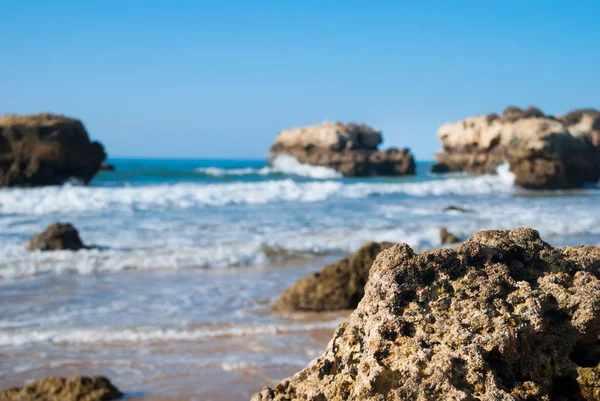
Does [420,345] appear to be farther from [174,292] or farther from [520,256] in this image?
[174,292]

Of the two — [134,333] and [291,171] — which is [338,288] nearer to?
[134,333]

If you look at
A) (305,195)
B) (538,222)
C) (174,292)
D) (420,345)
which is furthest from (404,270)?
(305,195)

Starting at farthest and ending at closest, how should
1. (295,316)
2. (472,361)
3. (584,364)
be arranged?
(295,316) < (584,364) < (472,361)

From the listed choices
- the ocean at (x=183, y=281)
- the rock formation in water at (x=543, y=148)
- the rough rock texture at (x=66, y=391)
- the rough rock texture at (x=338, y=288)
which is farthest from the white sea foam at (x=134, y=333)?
the rock formation in water at (x=543, y=148)

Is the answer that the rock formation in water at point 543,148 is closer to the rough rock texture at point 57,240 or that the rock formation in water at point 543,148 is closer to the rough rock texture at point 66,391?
the rough rock texture at point 57,240

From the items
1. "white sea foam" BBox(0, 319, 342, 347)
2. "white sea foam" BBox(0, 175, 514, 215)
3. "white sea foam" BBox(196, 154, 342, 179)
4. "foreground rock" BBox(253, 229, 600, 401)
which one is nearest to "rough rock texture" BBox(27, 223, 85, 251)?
"white sea foam" BBox(0, 319, 342, 347)

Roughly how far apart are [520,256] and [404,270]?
0.49 meters

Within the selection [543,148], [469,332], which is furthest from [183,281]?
A: [543,148]

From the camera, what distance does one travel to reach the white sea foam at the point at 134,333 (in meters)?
5.20

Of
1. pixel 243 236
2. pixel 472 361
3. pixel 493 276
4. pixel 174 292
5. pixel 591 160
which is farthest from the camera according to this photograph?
pixel 591 160

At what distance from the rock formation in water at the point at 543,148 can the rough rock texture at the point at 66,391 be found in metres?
30.3

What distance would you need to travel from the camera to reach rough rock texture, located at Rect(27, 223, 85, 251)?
952 centimetres

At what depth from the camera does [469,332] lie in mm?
2027

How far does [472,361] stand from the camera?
195 cm
